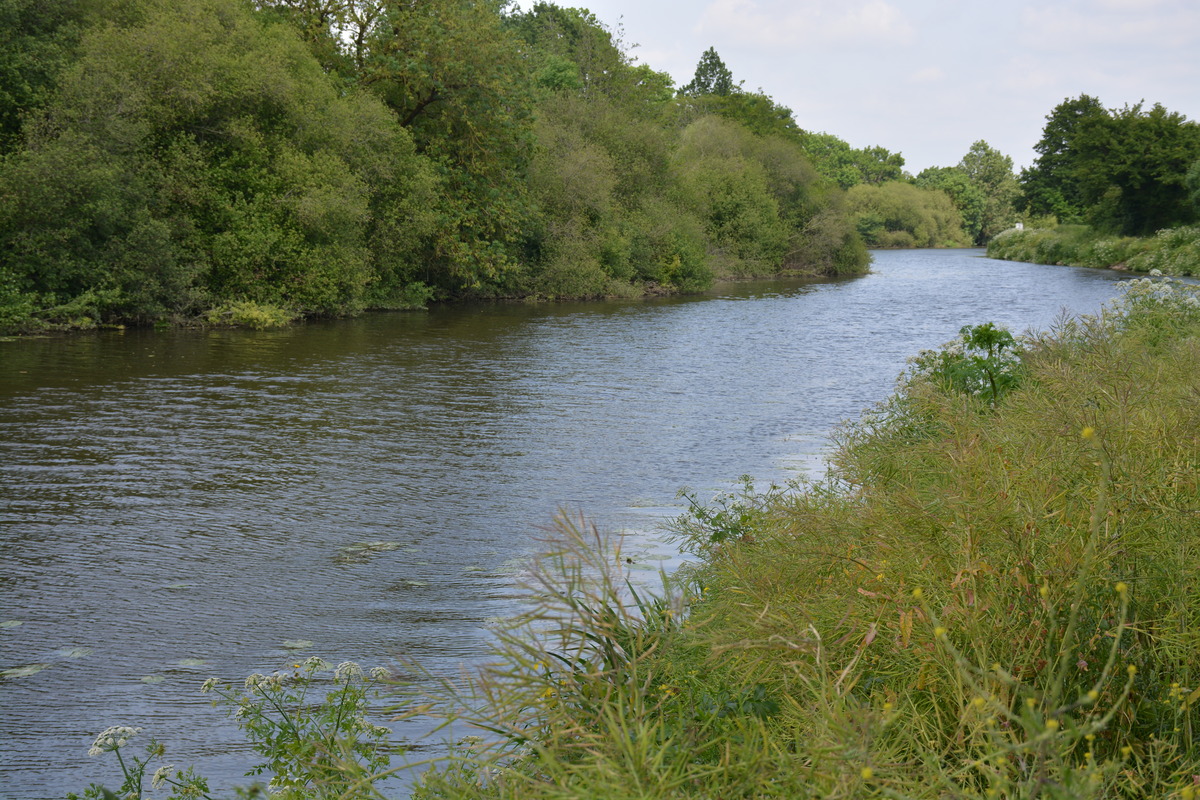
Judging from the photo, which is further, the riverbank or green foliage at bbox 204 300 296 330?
green foliage at bbox 204 300 296 330

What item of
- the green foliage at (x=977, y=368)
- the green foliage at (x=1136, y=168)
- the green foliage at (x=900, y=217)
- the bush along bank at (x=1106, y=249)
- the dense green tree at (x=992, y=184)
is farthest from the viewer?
the dense green tree at (x=992, y=184)

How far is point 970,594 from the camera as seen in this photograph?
3.48 m

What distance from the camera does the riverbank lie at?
2.71 meters

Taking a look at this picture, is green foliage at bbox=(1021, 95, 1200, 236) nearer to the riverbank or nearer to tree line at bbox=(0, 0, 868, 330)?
tree line at bbox=(0, 0, 868, 330)

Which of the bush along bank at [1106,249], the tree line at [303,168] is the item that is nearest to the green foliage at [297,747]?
the tree line at [303,168]

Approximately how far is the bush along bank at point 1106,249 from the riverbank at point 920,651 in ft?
115

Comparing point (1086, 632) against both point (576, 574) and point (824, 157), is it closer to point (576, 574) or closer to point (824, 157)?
point (576, 574)

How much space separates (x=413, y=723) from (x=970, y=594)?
286cm

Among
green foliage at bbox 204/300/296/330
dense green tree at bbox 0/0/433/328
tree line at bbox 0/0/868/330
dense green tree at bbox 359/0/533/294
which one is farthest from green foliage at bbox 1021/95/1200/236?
green foliage at bbox 204/300/296/330

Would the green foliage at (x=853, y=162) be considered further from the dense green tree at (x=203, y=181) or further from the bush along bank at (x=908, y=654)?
the bush along bank at (x=908, y=654)

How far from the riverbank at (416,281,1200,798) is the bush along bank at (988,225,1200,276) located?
3500 centimetres

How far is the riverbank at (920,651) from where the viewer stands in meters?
2.71

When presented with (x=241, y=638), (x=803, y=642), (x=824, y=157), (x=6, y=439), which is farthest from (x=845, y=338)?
(x=824, y=157)

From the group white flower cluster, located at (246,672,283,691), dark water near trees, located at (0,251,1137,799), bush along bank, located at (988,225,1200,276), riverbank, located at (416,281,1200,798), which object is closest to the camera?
riverbank, located at (416,281,1200,798)
